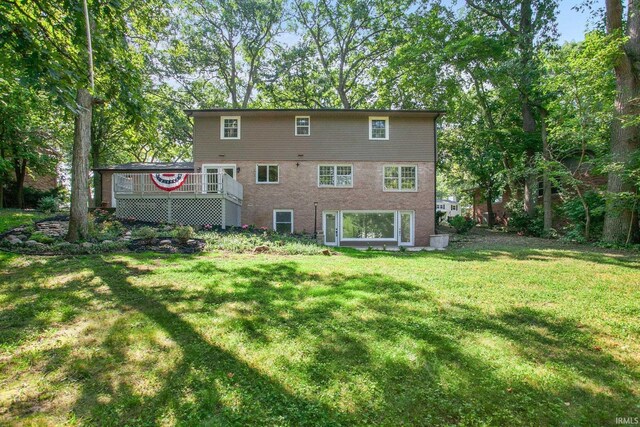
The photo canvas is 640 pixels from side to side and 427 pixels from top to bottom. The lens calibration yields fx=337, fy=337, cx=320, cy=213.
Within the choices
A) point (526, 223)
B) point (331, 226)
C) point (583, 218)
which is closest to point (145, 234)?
point (331, 226)

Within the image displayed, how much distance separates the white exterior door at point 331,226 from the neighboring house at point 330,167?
0.17 ft

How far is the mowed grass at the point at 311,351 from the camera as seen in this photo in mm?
2438

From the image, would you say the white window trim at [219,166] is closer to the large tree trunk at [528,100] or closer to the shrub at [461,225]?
the shrub at [461,225]

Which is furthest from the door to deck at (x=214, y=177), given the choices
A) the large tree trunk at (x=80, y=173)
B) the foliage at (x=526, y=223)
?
the foliage at (x=526, y=223)

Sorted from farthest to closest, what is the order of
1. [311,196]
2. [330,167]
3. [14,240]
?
[330,167]
[311,196]
[14,240]

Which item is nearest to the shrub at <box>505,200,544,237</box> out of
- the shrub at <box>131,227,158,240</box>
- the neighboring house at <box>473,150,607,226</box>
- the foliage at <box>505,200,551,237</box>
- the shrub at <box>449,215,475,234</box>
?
the foliage at <box>505,200,551,237</box>

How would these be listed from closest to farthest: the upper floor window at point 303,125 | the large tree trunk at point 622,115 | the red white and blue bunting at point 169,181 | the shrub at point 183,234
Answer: the shrub at point 183,234, the large tree trunk at point 622,115, the red white and blue bunting at point 169,181, the upper floor window at point 303,125

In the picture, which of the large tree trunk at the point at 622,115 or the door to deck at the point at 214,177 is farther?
the door to deck at the point at 214,177

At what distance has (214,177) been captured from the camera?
15500mm

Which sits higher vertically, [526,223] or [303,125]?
[303,125]

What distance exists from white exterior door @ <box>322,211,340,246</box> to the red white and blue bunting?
6837mm

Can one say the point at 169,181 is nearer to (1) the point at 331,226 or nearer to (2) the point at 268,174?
(2) the point at 268,174

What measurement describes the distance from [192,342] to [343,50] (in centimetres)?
2660

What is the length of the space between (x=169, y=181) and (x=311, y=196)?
21.5 feet
